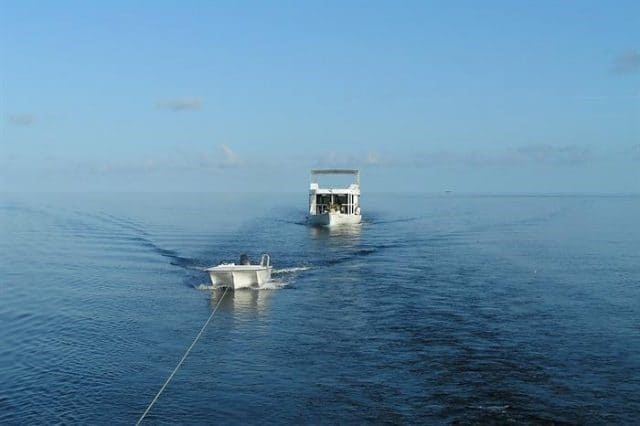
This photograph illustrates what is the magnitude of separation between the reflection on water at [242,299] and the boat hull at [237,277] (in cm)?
39

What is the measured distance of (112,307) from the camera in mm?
38781

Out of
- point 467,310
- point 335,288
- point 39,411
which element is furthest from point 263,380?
point 335,288

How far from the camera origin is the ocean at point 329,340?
2262cm

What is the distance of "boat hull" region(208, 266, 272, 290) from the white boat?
156 ft

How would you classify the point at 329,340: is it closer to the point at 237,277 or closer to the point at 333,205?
the point at 237,277

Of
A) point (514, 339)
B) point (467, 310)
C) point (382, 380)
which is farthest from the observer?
point (467, 310)

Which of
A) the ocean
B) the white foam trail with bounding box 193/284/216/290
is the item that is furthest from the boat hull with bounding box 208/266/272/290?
the ocean

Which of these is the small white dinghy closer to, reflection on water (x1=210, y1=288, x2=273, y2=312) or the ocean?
reflection on water (x1=210, y1=288, x2=273, y2=312)

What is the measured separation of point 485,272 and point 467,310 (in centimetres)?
1510

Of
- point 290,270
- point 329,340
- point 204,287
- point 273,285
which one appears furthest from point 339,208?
point 329,340

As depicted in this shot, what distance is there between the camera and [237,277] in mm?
43312

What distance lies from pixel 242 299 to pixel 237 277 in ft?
8.05

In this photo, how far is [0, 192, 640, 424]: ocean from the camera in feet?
74.2

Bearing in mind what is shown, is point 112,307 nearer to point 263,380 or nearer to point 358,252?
point 263,380
